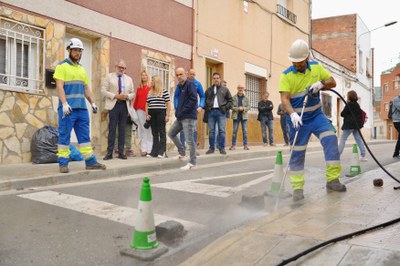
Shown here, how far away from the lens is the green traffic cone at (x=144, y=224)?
309 centimetres

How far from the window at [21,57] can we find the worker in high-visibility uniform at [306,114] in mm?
5247

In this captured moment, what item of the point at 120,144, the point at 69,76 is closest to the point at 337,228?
the point at 69,76

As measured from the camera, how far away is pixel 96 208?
175 inches

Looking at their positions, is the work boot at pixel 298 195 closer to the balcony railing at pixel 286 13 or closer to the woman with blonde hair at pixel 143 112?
the woman with blonde hair at pixel 143 112

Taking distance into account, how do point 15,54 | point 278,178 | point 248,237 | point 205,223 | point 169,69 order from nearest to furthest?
1. point 248,237
2. point 205,223
3. point 278,178
4. point 15,54
5. point 169,69

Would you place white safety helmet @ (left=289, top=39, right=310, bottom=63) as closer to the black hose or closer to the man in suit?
the black hose

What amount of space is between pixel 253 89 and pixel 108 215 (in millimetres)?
12253

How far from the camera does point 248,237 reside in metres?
3.23

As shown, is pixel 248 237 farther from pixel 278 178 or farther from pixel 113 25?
pixel 113 25

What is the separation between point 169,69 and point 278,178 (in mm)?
6872

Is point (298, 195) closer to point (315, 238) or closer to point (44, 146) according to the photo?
point (315, 238)

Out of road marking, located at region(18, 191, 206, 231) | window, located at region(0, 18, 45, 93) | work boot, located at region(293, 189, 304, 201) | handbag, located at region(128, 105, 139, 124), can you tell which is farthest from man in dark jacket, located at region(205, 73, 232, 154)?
road marking, located at region(18, 191, 206, 231)

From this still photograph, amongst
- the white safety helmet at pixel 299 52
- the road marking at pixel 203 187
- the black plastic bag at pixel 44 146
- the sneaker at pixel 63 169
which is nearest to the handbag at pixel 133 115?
the black plastic bag at pixel 44 146

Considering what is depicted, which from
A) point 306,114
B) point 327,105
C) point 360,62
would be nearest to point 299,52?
point 306,114
